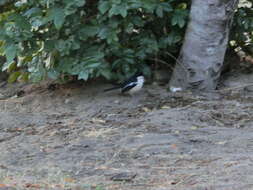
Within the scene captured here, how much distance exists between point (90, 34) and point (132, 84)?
0.80 m

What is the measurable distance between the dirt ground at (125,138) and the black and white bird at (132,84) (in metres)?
0.11

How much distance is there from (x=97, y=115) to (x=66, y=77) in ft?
3.43

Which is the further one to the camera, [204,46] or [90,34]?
[204,46]

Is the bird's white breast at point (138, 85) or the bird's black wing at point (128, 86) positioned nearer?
the bird's black wing at point (128, 86)

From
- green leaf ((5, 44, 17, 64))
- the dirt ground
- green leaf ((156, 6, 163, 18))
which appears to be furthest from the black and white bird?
green leaf ((5, 44, 17, 64))

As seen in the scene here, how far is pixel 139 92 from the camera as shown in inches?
312

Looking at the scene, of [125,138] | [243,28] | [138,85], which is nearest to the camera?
[125,138]

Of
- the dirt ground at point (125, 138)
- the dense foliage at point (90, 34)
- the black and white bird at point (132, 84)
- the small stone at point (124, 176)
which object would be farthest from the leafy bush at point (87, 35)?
the small stone at point (124, 176)

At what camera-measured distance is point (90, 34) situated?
745 centimetres

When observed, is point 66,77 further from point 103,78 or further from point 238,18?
point 238,18

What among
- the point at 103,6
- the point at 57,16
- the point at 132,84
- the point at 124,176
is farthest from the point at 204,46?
the point at 124,176

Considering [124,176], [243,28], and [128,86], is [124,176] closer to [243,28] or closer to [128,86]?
[128,86]

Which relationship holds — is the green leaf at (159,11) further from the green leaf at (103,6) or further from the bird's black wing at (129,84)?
the bird's black wing at (129,84)

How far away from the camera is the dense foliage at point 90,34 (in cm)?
727
